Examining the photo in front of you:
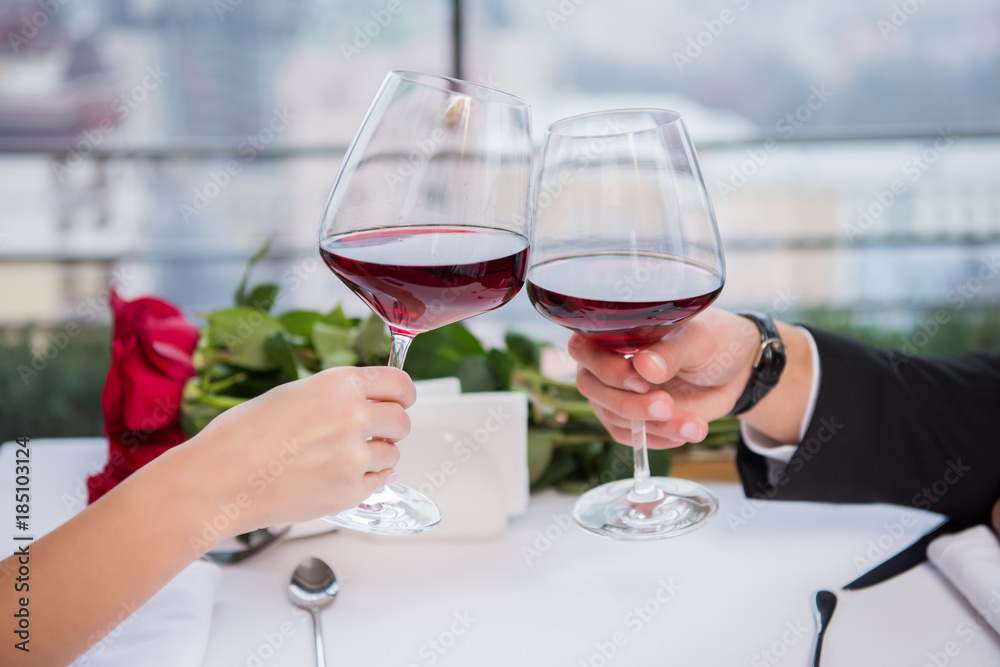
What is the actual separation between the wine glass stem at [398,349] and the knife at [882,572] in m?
0.44

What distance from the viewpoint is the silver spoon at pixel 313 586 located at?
0.80m

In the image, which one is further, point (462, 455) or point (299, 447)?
point (462, 455)

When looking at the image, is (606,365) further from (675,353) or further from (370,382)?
(370,382)

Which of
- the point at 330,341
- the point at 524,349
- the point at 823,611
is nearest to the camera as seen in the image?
the point at 823,611

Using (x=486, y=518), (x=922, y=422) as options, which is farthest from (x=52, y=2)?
(x=922, y=422)

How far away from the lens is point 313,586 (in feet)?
2.68

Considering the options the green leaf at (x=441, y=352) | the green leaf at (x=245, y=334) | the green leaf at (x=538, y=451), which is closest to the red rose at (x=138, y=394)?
the green leaf at (x=245, y=334)

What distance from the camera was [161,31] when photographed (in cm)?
350

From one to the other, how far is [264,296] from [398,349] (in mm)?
400

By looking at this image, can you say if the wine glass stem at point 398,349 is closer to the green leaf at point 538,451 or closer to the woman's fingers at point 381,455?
the woman's fingers at point 381,455

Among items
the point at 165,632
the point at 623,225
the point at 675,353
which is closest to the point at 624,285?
the point at 623,225

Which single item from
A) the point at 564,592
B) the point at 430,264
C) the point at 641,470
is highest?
the point at 430,264

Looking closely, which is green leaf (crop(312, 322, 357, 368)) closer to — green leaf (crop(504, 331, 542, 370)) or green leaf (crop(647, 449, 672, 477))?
green leaf (crop(504, 331, 542, 370))

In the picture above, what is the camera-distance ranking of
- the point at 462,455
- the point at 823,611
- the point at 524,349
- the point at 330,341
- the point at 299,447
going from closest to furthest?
the point at 299,447 → the point at 823,611 → the point at 462,455 → the point at 330,341 → the point at 524,349
